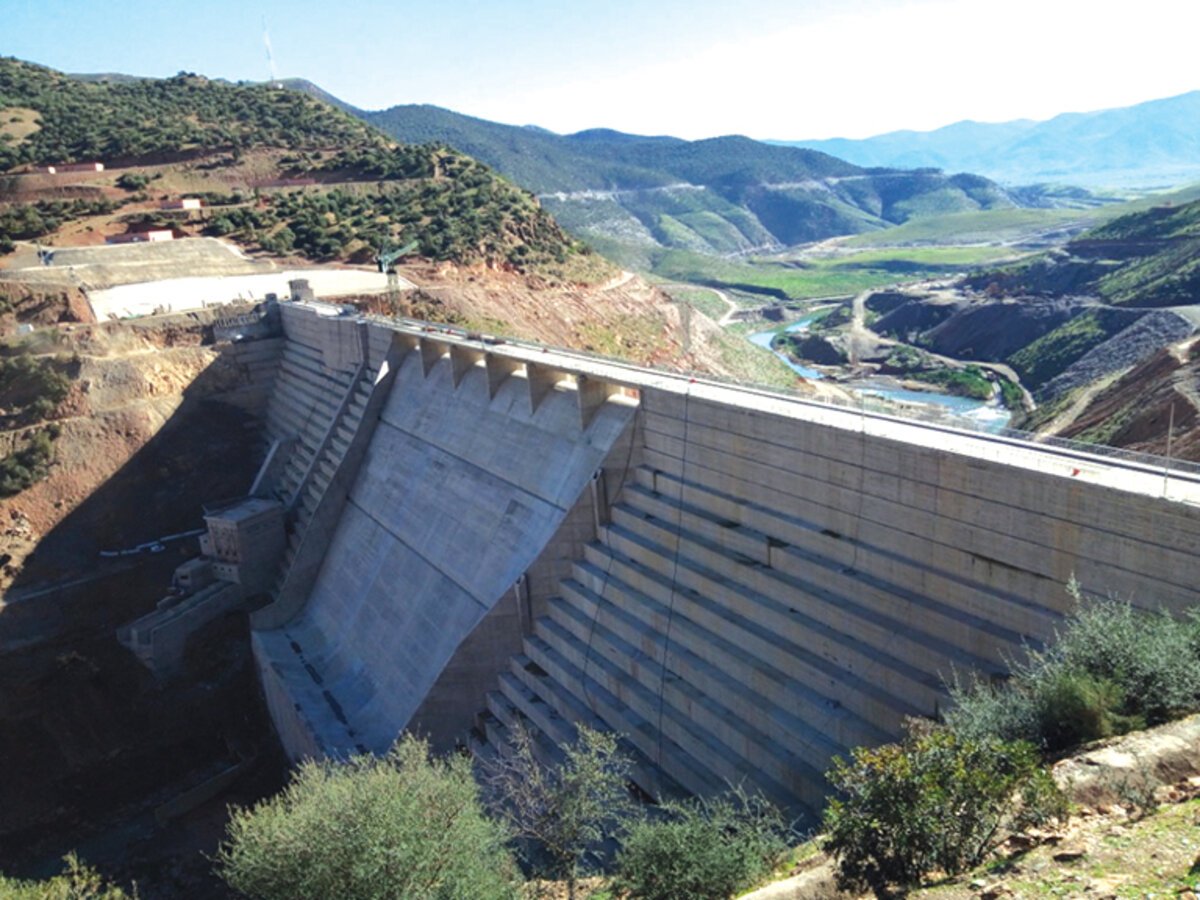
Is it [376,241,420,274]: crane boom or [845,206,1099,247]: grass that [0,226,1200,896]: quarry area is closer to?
[376,241,420,274]: crane boom

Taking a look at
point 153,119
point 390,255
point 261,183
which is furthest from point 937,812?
point 153,119

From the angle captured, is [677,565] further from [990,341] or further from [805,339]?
[805,339]

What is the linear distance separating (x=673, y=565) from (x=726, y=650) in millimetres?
2668

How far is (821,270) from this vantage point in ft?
502

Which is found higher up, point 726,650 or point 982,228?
point 982,228

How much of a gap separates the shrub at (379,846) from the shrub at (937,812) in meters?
4.84

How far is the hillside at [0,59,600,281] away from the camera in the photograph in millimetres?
54188

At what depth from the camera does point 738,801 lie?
1464 centimetres

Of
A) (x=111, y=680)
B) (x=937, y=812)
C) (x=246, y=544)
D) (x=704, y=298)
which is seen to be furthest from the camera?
(x=704, y=298)

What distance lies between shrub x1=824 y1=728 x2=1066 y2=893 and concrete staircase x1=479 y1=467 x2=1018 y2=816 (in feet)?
13.8

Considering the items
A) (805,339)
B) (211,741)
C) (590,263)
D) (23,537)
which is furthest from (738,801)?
(805,339)

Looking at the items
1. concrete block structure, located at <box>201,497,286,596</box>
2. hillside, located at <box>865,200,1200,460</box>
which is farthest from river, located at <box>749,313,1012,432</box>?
concrete block structure, located at <box>201,497,286,596</box>

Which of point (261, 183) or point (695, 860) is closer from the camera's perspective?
point (695, 860)

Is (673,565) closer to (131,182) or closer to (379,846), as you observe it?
(379,846)
